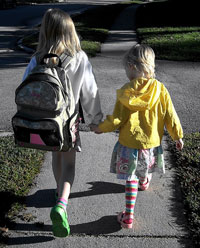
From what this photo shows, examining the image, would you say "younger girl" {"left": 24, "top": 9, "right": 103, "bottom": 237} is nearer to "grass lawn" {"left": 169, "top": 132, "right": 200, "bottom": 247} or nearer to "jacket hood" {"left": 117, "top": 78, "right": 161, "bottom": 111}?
"jacket hood" {"left": 117, "top": 78, "right": 161, "bottom": 111}

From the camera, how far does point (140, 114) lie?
297 centimetres

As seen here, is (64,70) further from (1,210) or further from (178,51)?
(178,51)

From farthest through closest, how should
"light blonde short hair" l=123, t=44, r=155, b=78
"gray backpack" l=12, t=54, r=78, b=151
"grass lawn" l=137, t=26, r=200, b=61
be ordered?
"grass lawn" l=137, t=26, r=200, b=61 → "light blonde short hair" l=123, t=44, r=155, b=78 → "gray backpack" l=12, t=54, r=78, b=151

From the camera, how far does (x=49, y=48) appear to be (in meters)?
2.84

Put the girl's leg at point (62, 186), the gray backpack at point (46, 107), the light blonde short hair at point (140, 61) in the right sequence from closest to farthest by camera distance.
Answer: the gray backpack at point (46, 107) < the girl's leg at point (62, 186) < the light blonde short hair at point (140, 61)

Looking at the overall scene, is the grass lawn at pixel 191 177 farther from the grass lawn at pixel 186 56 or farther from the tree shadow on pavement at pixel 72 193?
the tree shadow on pavement at pixel 72 193

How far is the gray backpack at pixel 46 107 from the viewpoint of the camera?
8.64ft

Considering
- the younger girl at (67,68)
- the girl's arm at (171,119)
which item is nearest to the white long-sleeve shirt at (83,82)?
the younger girl at (67,68)

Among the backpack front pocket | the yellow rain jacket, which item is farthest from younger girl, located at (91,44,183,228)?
the backpack front pocket

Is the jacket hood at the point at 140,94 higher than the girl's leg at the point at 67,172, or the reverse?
the jacket hood at the point at 140,94

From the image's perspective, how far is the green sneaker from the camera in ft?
8.96

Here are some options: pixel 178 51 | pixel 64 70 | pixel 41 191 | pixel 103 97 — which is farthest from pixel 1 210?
pixel 178 51

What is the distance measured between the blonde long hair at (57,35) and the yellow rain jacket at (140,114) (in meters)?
0.50

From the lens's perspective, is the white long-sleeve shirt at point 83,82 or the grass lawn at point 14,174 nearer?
the white long-sleeve shirt at point 83,82
